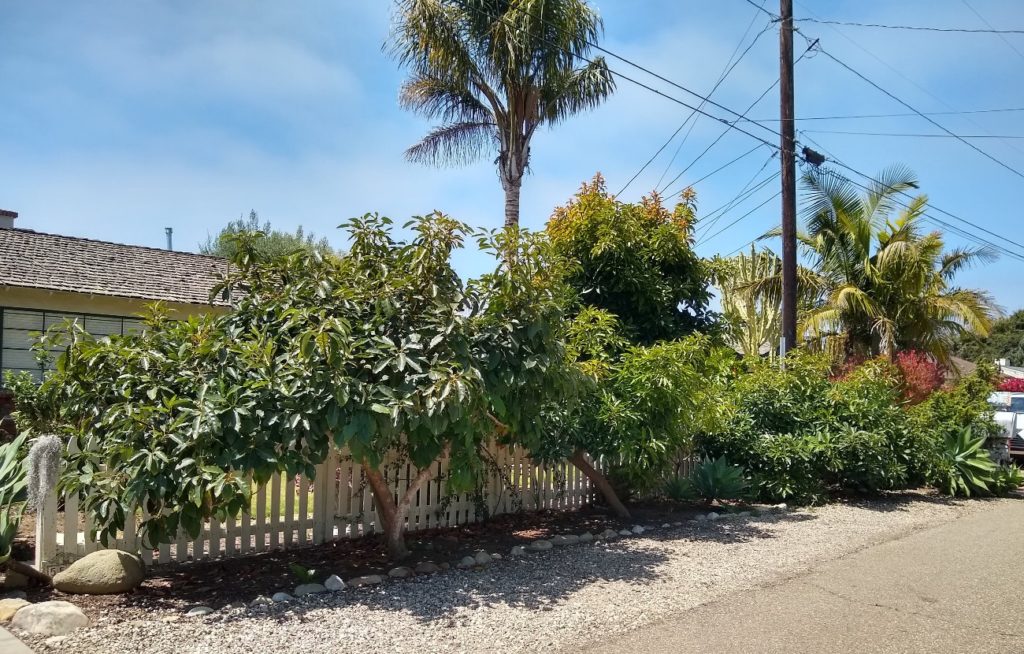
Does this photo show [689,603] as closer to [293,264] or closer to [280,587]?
[280,587]

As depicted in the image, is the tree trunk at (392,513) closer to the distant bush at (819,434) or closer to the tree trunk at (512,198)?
the distant bush at (819,434)

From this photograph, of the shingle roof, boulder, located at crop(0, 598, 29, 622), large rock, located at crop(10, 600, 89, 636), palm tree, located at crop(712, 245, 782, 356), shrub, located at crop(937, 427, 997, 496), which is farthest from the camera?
palm tree, located at crop(712, 245, 782, 356)

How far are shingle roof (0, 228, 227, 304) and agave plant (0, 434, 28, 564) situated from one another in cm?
742

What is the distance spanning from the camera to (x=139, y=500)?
217 inches

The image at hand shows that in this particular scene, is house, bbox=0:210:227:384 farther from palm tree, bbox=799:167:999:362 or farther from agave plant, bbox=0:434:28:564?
palm tree, bbox=799:167:999:362

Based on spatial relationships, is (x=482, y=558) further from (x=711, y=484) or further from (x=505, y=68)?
(x=505, y=68)

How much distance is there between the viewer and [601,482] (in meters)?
9.59

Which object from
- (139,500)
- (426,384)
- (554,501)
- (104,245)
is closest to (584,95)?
(554,501)

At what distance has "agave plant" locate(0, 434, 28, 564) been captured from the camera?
5.57m

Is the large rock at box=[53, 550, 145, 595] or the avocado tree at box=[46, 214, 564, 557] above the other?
the avocado tree at box=[46, 214, 564, 557]

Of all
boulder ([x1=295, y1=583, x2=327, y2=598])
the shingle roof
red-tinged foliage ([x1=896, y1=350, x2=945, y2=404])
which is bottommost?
boulder ([x1=295, y1=583, x2=327, y2=598])

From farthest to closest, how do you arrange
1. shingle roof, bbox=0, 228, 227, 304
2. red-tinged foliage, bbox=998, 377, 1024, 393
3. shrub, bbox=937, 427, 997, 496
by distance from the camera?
red-tinged foliage, bbox=998, 377, 1024, 393 < shingle roof, bbox=0, 228, 227, 304 < shrub, bbox=937, 427, 997, 496

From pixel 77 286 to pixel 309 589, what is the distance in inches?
405

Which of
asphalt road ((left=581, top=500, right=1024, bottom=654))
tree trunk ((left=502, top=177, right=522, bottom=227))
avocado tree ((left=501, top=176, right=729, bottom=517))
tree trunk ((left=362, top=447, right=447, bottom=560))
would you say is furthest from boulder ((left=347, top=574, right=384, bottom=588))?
tree trunk ((left=502, top=177, right=522, bottom=227))
